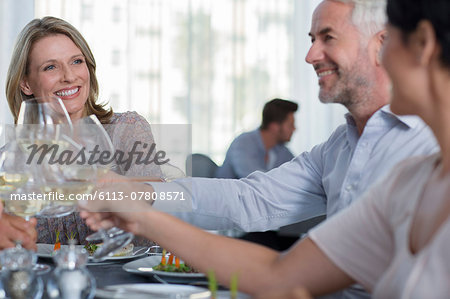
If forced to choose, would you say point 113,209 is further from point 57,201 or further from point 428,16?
point 428,16

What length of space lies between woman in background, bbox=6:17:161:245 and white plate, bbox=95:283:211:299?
1.23 m

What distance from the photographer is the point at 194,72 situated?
5.61m

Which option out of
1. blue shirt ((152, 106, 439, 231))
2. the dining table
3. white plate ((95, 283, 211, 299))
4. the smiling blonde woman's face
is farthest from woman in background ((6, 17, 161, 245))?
white plate ((95, 283, 211, 299))

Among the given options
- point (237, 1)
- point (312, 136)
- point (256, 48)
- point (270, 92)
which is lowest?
point (312, 136)

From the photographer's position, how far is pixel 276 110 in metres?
5.71

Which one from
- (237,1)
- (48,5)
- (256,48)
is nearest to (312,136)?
(256,48)

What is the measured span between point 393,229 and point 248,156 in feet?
13.9

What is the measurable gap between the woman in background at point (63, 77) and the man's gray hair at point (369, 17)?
100 cm

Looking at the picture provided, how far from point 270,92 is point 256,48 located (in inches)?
18.4

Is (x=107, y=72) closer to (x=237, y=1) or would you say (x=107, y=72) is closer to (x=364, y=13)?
(x=237, y=1)

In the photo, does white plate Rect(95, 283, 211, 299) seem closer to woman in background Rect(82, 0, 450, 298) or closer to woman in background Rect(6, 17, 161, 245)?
woman in background Rect(82, 0, 450, 298)

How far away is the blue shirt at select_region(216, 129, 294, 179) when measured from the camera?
521 centimetres

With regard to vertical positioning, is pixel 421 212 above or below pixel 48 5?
below

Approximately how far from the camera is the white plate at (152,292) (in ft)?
3.62
